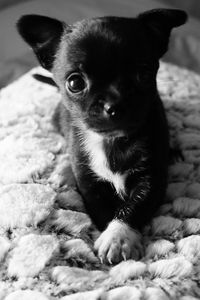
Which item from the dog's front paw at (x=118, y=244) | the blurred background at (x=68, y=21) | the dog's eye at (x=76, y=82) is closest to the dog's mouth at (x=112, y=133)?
the dog's eye at (x=76, y=82)

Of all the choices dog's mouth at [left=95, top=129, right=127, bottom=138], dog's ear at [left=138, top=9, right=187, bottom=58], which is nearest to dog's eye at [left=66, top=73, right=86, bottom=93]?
dog's mouth at [left=95, top=129, right=127, bottom=138]

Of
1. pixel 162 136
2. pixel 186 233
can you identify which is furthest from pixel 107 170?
pixel 186 233

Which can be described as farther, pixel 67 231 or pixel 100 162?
pixel 100 162

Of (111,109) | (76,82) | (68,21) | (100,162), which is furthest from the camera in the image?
(68,21)

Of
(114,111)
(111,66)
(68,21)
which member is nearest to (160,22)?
(111,66)

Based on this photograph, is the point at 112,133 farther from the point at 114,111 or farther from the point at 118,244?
the point at 118,244

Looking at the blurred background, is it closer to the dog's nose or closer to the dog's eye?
the dog's eye

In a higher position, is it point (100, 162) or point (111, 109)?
point (111, 109)
